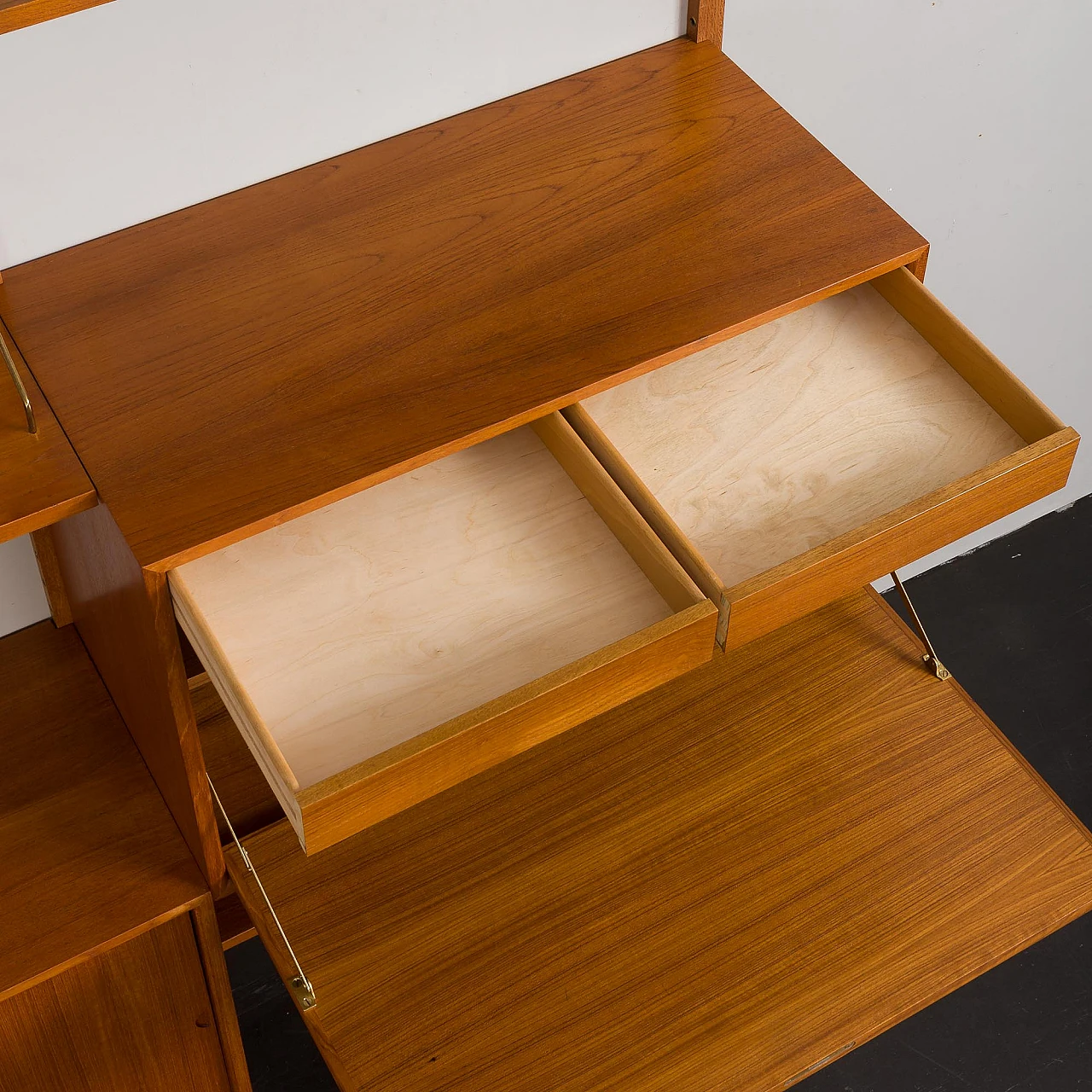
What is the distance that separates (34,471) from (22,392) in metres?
0.06

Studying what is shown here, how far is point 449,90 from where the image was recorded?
1309mm

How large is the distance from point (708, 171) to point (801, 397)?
8.9 inches

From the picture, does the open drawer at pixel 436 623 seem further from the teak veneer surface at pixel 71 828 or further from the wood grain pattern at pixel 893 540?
the teak veneer surface at pixel 71 828

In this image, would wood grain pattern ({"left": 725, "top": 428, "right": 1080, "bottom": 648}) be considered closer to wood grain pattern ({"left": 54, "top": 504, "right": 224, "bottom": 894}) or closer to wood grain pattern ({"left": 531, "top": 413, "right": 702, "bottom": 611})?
wood grain pattern ({"left": 531, "top": 413, "right": 702, "bottom": 611})

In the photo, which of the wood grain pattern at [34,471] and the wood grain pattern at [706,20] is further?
the wood grain pattern at [706,20]

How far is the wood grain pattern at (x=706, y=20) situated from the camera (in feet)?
4.50

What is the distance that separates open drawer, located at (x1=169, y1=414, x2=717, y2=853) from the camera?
1.02 meters

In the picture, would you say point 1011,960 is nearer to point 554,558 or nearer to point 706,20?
point 554,558

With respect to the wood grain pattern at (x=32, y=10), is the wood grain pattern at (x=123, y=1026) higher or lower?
lower

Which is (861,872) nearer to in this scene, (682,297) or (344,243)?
(682,297)

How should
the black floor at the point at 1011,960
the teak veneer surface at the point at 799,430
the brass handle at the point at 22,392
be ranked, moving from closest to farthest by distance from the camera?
1. the brass handle at the point at 22,392
2. the teak veneer surface at the point at 799,430
3. the black floor at the point at 1011,960

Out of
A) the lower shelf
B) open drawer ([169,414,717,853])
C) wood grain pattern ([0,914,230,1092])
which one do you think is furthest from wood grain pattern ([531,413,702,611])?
wood grain pattern ([0,914,230,1092])

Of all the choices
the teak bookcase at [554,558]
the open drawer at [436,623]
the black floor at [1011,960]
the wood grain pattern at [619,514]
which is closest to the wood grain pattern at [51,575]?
the teak bookcase at [554,558]

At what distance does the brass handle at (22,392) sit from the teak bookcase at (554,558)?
1 cm
